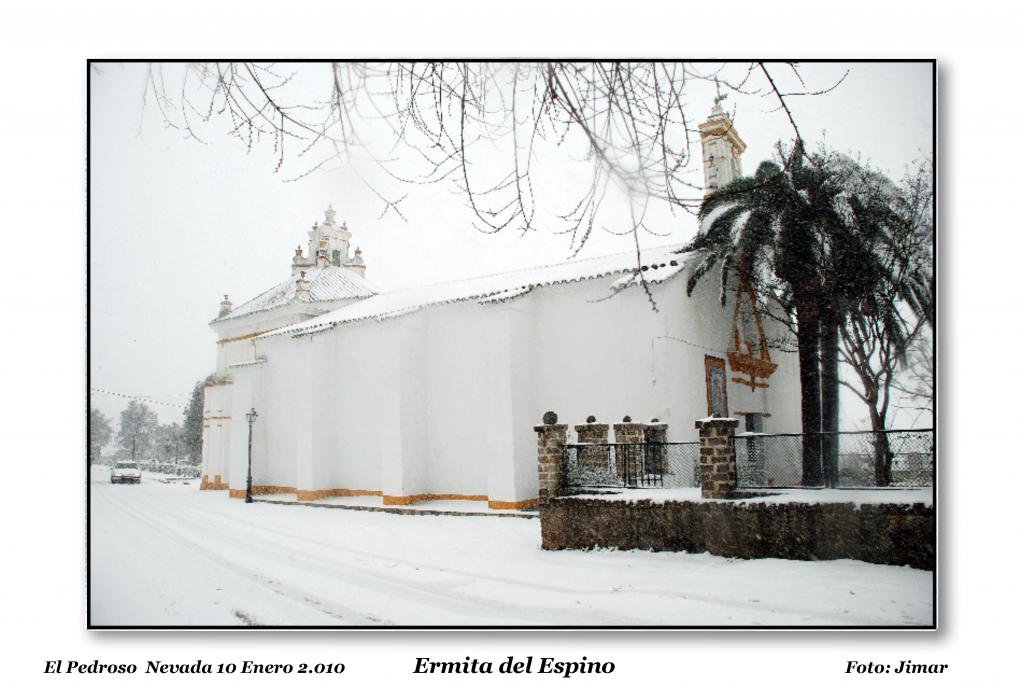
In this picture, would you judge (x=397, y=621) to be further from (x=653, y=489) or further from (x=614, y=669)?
(x=653, y=489)

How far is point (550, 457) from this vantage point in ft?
18.0

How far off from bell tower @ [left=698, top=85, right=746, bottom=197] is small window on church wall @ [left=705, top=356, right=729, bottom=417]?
4185 millimetres

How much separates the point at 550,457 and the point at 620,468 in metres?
0.72

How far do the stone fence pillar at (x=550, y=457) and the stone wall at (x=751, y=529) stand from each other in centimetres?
20

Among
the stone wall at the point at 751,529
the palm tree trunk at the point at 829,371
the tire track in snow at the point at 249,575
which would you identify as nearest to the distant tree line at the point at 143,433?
the tire track in snow at the point at 249,575

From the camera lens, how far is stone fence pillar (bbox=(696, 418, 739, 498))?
4418 mm

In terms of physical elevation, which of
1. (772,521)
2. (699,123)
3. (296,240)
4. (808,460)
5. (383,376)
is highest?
(699,123)

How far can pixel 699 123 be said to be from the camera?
3.20 m

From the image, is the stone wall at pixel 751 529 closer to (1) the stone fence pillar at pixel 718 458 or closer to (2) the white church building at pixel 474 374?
(1) the stone fence pillar at pixel 718 458

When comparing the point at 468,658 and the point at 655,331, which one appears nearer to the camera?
the point at 468,658

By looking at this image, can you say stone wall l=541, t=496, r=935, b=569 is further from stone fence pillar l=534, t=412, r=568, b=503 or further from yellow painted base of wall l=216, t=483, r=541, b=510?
yellow painted base of wall l=216, t=483, r=541, b=510

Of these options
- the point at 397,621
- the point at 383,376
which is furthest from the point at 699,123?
the point at 383,376

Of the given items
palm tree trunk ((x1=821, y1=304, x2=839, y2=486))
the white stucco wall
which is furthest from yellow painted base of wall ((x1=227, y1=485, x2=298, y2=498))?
palm tree trunk ((x1=821, y1=304, x2=839, y2=486))

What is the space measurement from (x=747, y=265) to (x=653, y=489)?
2.79m
